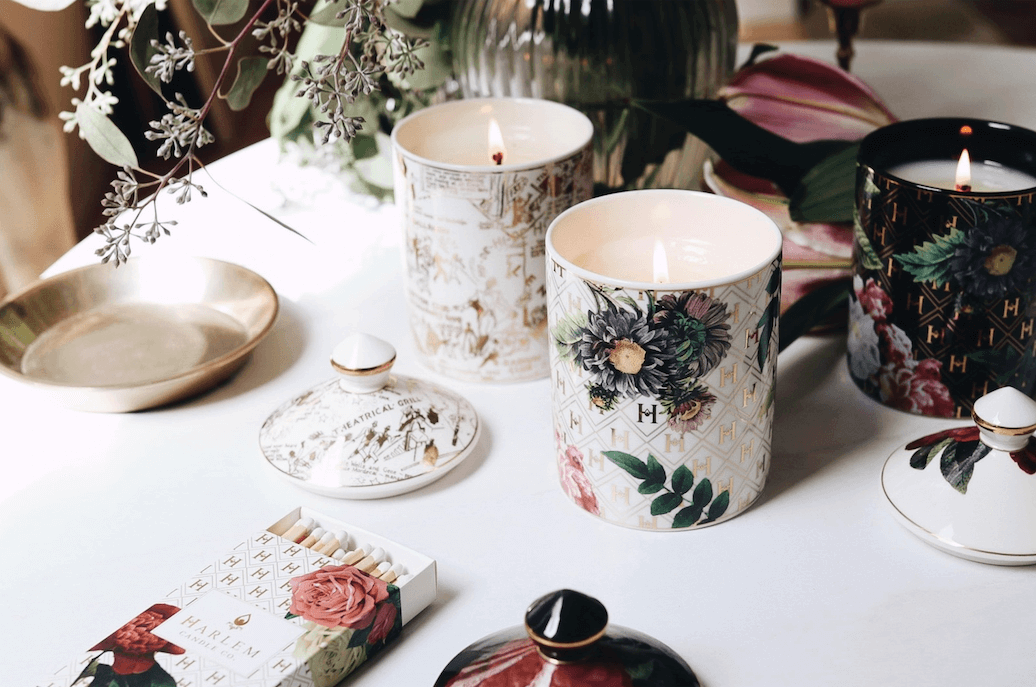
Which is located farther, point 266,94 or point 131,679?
point 266,94

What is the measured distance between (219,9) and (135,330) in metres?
0.22

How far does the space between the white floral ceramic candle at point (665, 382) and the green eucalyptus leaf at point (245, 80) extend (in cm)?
22

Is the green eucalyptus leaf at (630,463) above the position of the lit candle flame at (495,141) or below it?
below

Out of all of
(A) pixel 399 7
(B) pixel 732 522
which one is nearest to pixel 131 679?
(B) pixel 732 522

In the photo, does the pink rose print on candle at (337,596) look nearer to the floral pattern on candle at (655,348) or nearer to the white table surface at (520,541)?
the white table surface at (520,541)

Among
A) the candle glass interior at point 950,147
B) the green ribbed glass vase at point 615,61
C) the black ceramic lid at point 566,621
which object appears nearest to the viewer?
the black ceramic lid at point 566,621

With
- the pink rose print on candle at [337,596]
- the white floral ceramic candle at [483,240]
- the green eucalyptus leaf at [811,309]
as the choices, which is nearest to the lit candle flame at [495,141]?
the white floral ceramic candle at [483,240]

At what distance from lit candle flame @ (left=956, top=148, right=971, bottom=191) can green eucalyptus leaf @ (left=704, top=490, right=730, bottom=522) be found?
0.22 metres

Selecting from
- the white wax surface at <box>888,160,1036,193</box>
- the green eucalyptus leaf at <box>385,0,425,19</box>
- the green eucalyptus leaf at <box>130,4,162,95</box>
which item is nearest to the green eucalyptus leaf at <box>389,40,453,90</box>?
the green eucalyptus leaf at <box>385,0,425,19</box>

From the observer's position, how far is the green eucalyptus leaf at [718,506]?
488 millimetres

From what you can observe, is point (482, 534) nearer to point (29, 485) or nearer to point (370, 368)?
point (370, 368)

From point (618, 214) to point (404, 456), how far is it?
0.17 m

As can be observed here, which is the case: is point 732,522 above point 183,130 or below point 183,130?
below

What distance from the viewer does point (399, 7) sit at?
73cm
